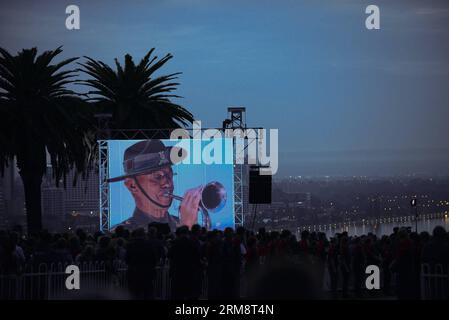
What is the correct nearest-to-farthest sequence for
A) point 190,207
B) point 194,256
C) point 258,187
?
point 194,256 → point 190,207 → point 258,187

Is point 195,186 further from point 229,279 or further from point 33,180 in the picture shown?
point 229,279

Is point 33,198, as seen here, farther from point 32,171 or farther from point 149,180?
point 149,180

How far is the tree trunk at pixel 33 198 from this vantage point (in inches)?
1147

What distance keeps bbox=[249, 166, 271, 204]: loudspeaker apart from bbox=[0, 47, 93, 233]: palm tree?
279 inches

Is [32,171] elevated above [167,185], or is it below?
above

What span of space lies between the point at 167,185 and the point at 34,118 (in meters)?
5.67

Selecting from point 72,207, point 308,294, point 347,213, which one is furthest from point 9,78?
point 347,213

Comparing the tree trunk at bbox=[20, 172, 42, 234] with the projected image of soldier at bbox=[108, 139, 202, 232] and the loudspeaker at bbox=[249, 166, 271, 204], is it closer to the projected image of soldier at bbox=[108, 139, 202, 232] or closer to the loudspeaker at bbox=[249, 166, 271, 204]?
the projected image of soldier at bbox=[108, 139, 202, 232]

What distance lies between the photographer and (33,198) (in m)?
29.5

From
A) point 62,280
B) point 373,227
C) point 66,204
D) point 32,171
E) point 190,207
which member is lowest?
point 62,280

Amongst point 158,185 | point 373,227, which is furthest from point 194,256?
point 373,227

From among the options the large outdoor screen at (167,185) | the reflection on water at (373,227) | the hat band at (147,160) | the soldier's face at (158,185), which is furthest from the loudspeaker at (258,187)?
the hat band at (147,160)

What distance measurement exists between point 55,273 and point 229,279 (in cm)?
313

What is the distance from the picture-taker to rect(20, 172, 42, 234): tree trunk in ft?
95.6
